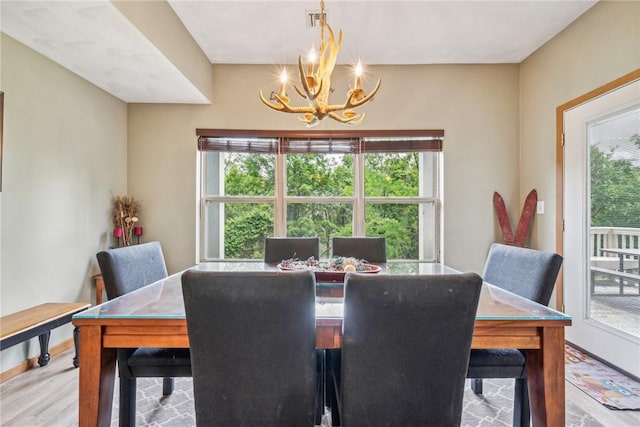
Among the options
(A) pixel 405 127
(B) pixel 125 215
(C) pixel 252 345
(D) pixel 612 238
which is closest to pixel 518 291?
(D) pixel 612 238

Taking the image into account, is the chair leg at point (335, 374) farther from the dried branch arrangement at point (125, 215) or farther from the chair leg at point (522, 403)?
the dried branch arrangement at point (125, 215)

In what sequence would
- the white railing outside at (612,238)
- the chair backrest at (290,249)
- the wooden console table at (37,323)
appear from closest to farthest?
the wooden console table at (37,323), the white railing outside at (612,238), the chair backrest at (290,249)

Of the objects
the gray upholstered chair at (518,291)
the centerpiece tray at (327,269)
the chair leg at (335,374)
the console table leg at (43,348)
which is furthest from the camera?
the console table leg at (43,348)

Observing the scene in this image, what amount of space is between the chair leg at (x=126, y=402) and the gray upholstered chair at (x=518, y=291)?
4.97 feet

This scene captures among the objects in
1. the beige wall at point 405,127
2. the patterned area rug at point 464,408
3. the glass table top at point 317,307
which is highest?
the beige wall at point 405,127

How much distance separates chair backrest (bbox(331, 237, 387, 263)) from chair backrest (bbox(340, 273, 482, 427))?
1502 millimetres

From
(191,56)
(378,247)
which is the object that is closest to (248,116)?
(191,56)

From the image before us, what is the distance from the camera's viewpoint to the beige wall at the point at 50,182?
7.60 feet

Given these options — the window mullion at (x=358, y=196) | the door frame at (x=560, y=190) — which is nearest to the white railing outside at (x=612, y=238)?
the door frame at (x=560, y=190)

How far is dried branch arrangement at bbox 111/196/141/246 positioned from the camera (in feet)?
11.3

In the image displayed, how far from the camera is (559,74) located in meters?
2.99

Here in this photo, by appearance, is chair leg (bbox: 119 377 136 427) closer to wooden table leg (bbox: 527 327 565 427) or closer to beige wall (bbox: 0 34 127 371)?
beige wall (bbox: 0 34 127 371)

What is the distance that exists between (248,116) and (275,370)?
118 inches

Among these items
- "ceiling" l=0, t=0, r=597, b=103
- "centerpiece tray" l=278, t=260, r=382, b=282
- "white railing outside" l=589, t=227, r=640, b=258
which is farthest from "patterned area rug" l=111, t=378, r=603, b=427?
"ceiling" l=0, t=0, r=597, b=103
